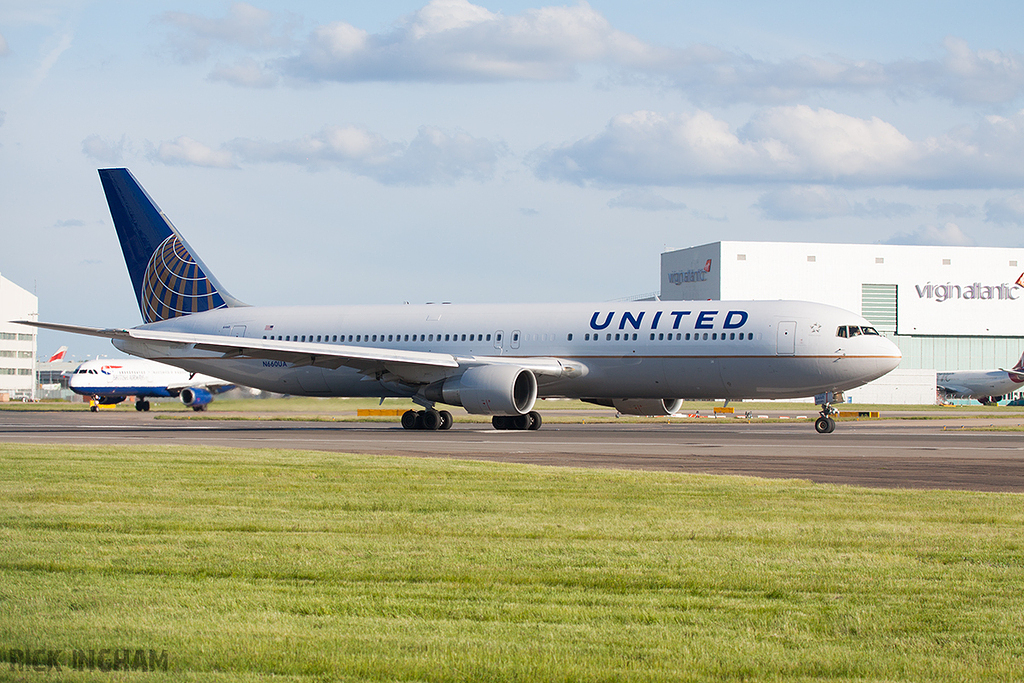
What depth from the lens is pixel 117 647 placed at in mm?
5996

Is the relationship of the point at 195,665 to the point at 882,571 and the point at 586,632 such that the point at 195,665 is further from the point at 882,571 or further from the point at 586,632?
the point at 882,571

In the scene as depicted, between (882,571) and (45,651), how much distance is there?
5735mm

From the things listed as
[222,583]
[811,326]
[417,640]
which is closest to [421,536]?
[222,583]

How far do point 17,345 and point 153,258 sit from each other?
95.5 meters

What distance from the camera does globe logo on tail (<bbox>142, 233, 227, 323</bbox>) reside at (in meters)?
39.5

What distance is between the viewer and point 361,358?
1271 inches

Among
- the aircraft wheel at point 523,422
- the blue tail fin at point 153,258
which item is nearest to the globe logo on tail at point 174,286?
the blue tail fin at point 153,258

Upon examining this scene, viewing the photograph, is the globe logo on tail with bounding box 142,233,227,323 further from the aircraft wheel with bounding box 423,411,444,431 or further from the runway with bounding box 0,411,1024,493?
the aircraft wheel with bounding box 423,411,444,431

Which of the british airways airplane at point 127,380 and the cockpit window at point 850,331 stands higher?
the cockpit window at point 850,331

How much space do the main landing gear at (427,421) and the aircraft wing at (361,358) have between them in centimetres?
110

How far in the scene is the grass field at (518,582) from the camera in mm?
5848

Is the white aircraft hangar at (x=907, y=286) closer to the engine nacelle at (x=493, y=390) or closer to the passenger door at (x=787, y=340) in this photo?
the passenger door at (x=787, y=340)

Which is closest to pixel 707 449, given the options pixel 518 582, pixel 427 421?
pixel 427 421

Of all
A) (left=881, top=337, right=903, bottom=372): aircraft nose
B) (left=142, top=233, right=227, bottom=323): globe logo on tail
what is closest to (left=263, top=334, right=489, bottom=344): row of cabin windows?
(left=142, top=233, right=227, bottom=323): globe logo on tail
